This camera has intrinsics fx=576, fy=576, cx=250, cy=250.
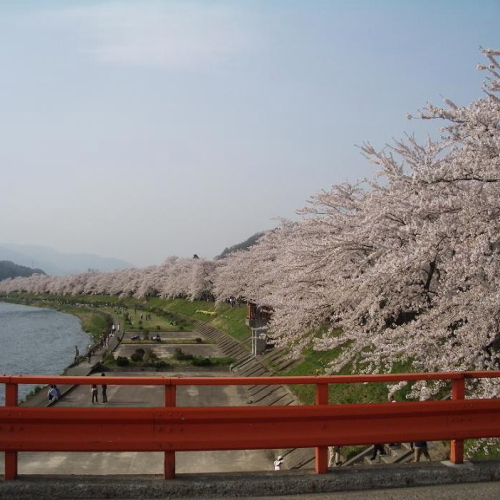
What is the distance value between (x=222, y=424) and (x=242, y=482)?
1.74ft

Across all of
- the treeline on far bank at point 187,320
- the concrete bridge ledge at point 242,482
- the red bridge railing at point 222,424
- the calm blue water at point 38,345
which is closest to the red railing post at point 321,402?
the red bridge railing at point 222,424

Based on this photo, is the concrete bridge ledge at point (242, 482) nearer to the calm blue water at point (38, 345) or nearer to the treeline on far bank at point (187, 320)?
the treeline on far bank at point (187, 320)

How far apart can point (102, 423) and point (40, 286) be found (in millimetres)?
168609

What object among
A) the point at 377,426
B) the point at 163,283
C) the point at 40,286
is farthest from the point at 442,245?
the point at 40,286

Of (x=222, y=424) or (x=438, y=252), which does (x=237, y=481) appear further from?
(x=438, y=252)

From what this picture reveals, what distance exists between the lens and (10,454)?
4.81 m

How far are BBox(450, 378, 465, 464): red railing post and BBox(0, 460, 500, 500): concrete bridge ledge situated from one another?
9 cm

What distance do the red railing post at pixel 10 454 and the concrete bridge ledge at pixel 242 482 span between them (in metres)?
0.08

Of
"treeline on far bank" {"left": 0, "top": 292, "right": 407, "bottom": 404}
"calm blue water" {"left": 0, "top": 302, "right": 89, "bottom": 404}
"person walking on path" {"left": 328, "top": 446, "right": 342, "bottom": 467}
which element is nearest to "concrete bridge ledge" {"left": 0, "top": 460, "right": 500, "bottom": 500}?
"person walking on path" {"left": 328, "top": 446, "right": 342, "bottom": 467}

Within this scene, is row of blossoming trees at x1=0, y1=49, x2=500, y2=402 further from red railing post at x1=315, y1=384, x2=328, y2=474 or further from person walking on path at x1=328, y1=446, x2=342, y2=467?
red railing post at x1=315, y1=384, x2=328, y2=474

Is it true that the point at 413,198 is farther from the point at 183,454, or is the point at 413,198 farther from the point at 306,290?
the point at 183,454

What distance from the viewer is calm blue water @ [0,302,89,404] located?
42.0 meters

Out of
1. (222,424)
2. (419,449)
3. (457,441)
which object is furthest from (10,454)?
(419,449)

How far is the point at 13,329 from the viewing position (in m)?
76.9
